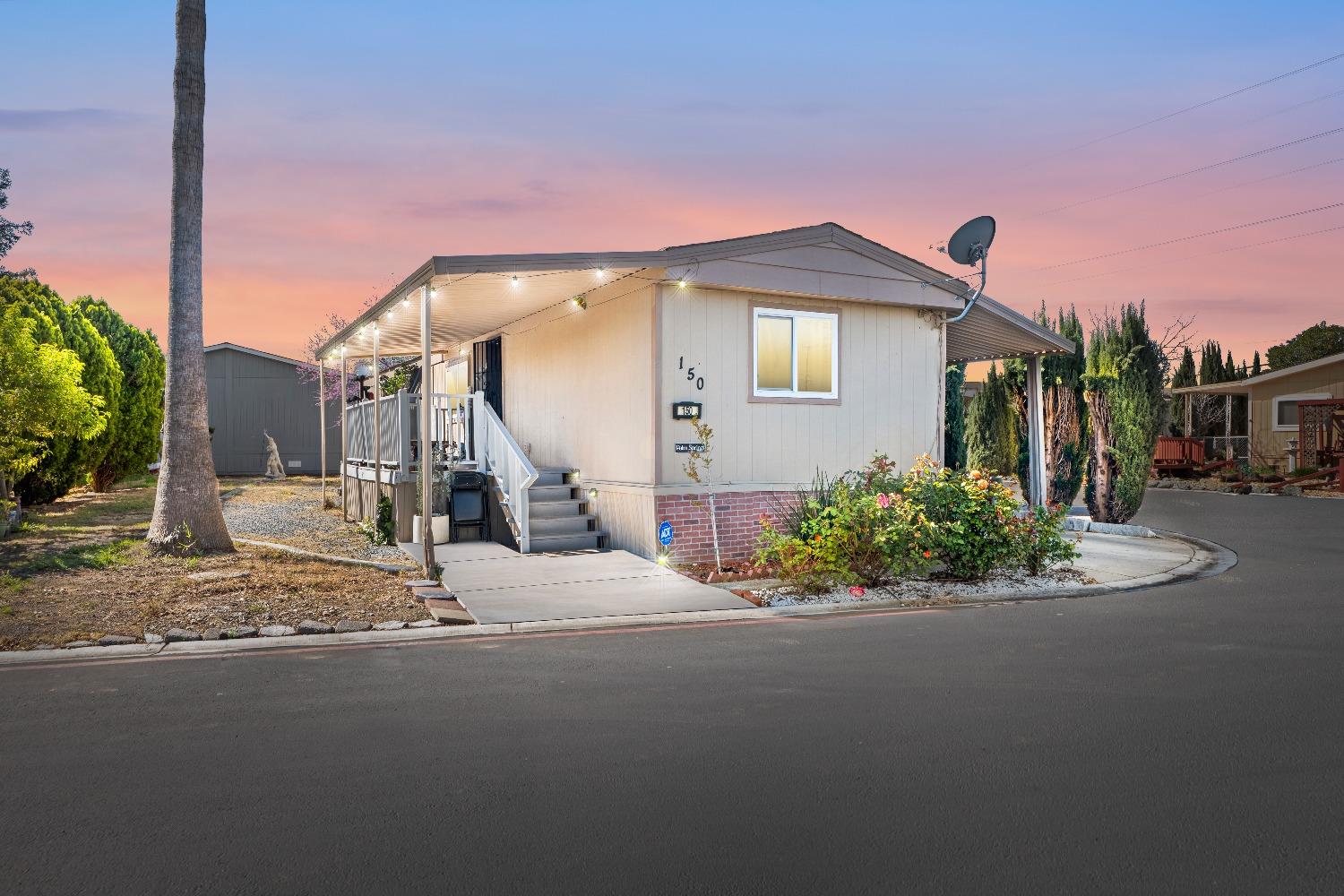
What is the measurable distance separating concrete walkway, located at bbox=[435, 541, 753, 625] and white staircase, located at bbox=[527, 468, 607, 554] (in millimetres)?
324

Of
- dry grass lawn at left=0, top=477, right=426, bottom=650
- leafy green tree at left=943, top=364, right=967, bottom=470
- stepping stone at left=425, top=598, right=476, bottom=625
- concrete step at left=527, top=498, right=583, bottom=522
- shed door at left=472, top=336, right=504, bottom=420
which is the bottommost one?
stepping stone at left=425, top=598, right=476, bottom=625

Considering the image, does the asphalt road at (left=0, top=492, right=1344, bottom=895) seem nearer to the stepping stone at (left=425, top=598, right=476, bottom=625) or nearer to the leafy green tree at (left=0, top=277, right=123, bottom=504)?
the stepping stone at (left=425, top=598, right=476, bottom=625)

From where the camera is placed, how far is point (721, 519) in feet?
37.1

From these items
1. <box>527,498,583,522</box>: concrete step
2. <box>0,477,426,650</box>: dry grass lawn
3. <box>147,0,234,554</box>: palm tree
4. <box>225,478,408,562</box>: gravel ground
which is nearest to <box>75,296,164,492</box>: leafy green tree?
<box>225,478,408,562</box>: gravel ground

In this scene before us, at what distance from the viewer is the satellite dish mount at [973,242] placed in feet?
40.6

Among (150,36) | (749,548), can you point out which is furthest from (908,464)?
(150,36)

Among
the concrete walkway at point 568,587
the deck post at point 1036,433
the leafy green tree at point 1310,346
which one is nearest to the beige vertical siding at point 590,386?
the concrete walkway at point 568,587

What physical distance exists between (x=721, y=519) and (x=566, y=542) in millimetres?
2089

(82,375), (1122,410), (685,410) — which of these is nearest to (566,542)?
(685,410)

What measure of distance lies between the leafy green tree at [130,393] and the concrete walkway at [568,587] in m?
14.3

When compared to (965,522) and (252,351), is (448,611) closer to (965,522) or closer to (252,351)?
(965,522)

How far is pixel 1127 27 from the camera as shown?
62.5 ft

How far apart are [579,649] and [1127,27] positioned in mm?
18370

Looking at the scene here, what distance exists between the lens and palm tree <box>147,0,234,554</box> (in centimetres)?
1084
